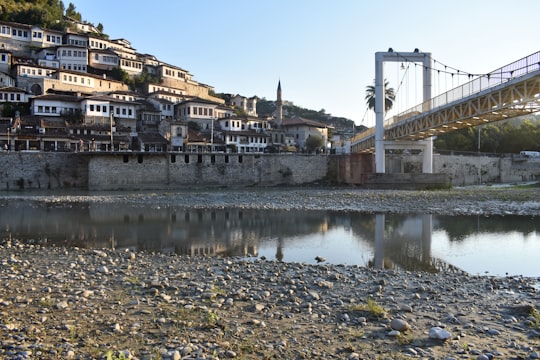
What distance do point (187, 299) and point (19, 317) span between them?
8.79ft

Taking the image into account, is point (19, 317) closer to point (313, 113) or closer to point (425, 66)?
point (425, 66)

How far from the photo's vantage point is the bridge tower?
43719 millimetres

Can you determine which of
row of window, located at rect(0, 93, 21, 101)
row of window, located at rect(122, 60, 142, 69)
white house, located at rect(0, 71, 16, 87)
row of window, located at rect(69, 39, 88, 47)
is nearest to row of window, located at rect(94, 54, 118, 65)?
row of window, located at rect(122, 60, 142, 69)

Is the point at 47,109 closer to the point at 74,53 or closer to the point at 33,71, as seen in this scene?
the point at 33,71

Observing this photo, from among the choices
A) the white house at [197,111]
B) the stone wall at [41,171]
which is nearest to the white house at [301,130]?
the white house at [197,111]

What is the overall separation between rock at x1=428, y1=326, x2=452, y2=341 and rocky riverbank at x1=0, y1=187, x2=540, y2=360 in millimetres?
17

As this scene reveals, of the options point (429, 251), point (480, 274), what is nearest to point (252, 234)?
point (429, 251)

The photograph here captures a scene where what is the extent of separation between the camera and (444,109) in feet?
108

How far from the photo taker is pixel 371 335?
6.31m

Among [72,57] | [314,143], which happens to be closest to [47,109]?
[72,57]

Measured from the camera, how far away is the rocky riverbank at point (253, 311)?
5.70 metres

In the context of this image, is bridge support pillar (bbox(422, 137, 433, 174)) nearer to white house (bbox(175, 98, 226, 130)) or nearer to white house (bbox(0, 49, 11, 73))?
white house (bbox(175, 98, 226, 130))

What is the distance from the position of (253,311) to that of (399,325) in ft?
7.77

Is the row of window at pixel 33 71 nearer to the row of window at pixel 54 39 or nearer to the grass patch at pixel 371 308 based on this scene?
the row of window at pixel 54 39
